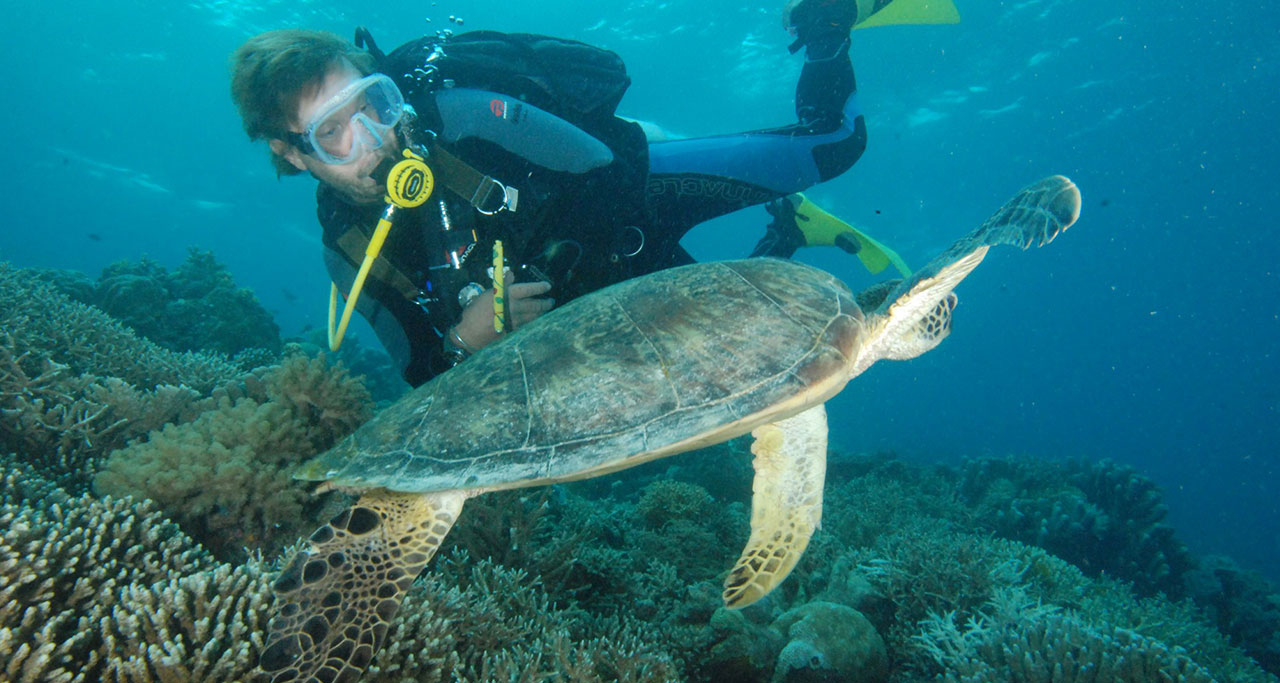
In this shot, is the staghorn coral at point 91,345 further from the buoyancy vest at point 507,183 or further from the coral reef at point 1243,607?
the coral reef at point 1243,607

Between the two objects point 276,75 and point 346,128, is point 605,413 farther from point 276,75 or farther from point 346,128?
point 276,75

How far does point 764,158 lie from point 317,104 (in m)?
4.68

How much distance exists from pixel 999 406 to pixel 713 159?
6910cm

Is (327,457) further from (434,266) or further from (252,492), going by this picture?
(434,266)

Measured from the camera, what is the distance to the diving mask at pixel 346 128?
129 inches

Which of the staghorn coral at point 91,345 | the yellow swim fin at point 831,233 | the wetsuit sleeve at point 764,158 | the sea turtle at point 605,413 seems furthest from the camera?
the yellow swim fin at point 831,233

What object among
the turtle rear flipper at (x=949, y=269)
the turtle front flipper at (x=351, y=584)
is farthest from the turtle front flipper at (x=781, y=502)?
the turtle front flipper at (x=351, y=584)

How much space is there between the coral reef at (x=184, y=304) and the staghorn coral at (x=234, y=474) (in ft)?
18.0

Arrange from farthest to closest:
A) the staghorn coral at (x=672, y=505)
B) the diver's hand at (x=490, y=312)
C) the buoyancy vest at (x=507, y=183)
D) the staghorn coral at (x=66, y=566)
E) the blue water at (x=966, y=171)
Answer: the blue water at (x=966, y=171) < the staghorn coral at (x=672, y=505) < the buoyancy vest at (x=507, y=183) < the diver's hand at (x=490, y=312) < the staghorn coral at (x=66, y=566)

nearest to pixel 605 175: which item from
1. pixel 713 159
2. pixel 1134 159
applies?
pixel 713 159

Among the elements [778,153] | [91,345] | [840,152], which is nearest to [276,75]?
[91,345]

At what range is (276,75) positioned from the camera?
3244 mm

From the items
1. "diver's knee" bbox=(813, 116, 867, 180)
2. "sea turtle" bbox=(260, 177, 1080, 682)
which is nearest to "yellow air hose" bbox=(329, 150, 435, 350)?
"sea turtle" bbox=(260, 177, 1080, 682)

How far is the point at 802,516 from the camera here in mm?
2838
